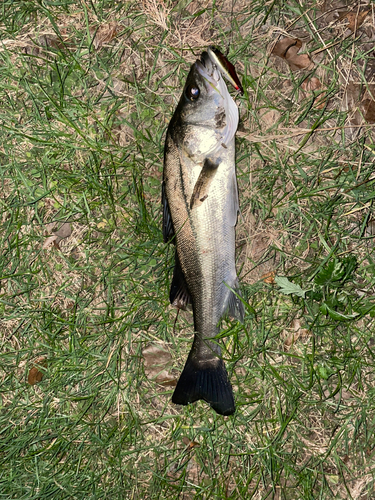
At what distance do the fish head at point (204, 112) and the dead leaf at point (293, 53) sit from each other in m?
0.74

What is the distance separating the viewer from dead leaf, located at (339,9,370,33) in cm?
326

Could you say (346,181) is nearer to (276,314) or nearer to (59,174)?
(276,314)

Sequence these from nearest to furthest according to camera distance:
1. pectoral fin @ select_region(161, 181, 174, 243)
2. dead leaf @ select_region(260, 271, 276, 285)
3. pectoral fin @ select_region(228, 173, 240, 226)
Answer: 1. pectoral fin @ select_region(228, 173, 240, 226)
2. pectoral fin @ select_region(161, 181, 174, 243)
3. dead leaf @ select_region(260, 271, 276, 285)

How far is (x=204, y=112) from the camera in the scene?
301cm

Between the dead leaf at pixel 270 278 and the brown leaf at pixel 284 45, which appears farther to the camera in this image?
the dead leaf at pixel 270 278

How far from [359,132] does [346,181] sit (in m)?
0.42

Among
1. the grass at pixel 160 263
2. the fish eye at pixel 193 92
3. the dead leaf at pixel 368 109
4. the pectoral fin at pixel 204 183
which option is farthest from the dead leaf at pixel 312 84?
the pectoral fin at pixel 204 183

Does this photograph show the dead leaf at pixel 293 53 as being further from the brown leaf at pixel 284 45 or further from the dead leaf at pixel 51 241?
the dead leaf at pixel 51 241

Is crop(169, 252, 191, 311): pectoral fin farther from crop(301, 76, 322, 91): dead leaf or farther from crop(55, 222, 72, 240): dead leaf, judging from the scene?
crop(301, 76, 322, 91): dead leaf

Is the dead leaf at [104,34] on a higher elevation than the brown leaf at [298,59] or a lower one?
higher

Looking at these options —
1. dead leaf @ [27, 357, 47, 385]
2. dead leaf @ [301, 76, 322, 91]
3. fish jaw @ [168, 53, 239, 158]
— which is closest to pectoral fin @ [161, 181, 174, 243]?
fish jaw @ [168, 53, 239, 158]

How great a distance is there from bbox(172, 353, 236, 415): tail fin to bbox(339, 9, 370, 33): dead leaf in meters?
2.97

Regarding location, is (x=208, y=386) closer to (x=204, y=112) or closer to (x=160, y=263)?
(x=160, y=263)

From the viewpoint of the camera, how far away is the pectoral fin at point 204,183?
3.02 metres
